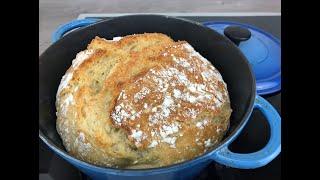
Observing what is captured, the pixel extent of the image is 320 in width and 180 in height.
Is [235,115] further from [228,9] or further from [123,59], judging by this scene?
[228,9]

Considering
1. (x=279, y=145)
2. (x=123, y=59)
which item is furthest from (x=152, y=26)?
(x=279, y=145)

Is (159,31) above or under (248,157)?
above

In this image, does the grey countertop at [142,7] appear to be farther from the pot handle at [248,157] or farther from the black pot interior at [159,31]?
the pot handle at [248,157]

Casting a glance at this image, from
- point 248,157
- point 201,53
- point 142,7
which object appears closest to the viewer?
point 248,157

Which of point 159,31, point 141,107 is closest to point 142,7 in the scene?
point 159,31

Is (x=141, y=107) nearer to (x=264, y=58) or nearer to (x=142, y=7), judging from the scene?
(x=264, y=58)

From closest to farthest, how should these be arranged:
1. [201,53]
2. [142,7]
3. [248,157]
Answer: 1. [248,157]
2. [201,53]
3. [142,7]

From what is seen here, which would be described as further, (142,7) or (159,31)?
(142,7)

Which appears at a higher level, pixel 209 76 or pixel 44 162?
pixel 209 76

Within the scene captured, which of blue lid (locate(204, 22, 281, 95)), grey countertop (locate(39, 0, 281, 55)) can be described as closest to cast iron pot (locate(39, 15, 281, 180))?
blue lid (locate(204, 22, 281, 95))
